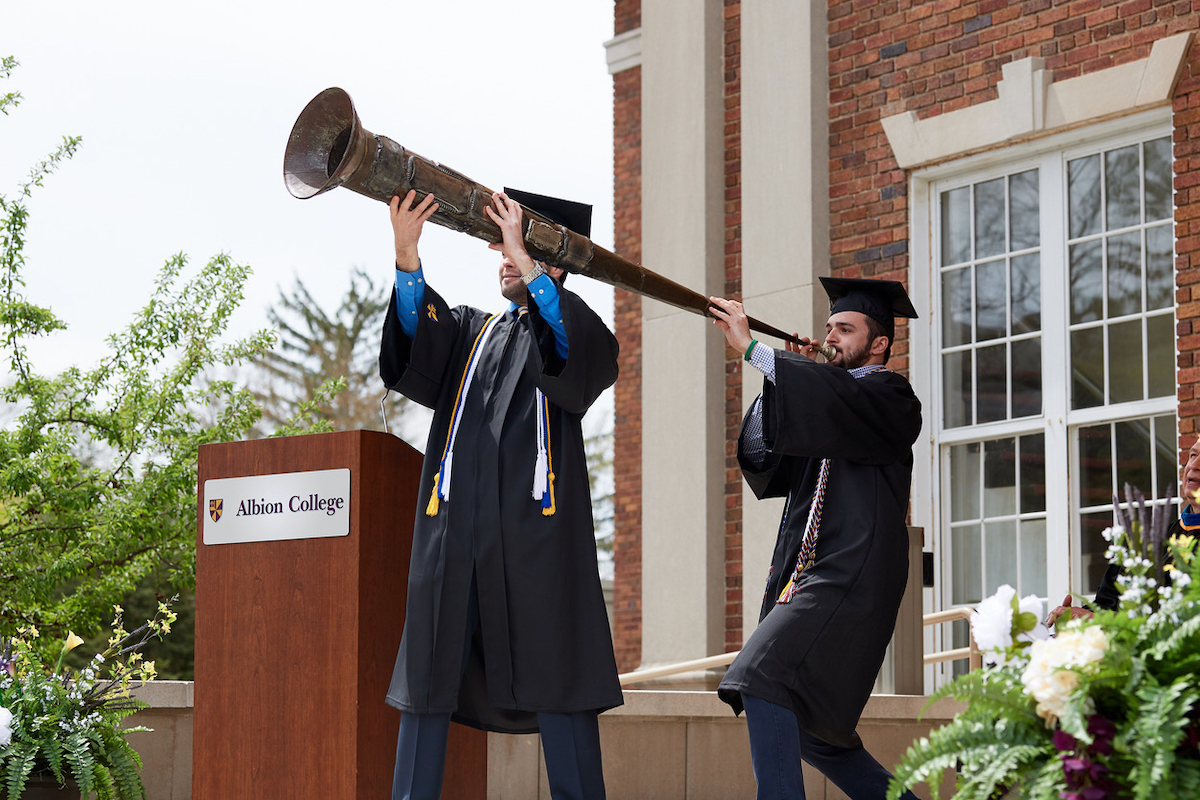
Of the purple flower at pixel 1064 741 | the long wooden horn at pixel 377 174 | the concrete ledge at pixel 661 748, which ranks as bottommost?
the concrete ledge at pixel 661 748

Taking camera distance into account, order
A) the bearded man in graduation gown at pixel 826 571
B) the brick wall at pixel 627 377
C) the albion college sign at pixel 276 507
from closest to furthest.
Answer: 1. the bearded man in graduation gown at pixel 826 571
2. the albion college sign at pixel 276 507
3. the brick wall at pixel 627 377

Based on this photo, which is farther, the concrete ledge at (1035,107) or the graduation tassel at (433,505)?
the concrete ledge at (1035,107)

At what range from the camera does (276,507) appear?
14.6 ft

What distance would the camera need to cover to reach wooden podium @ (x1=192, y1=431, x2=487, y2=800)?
420 centimetres

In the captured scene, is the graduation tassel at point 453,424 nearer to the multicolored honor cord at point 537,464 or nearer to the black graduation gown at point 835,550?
the multicolored honor cord at point 537,464

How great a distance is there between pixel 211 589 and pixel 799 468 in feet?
6.52

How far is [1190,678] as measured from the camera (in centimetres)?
240

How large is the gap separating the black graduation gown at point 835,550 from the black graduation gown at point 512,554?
50 cm

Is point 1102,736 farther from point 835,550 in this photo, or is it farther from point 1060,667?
point 835,550

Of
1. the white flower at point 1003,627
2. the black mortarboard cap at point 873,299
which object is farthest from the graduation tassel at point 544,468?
the white flower at point 1003,627

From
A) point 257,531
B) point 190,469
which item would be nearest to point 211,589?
point 257,531

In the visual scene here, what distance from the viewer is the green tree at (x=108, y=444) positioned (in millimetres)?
10250

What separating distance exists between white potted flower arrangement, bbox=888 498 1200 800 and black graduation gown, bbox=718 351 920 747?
1.42 m

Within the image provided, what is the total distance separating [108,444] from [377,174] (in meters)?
8.17
